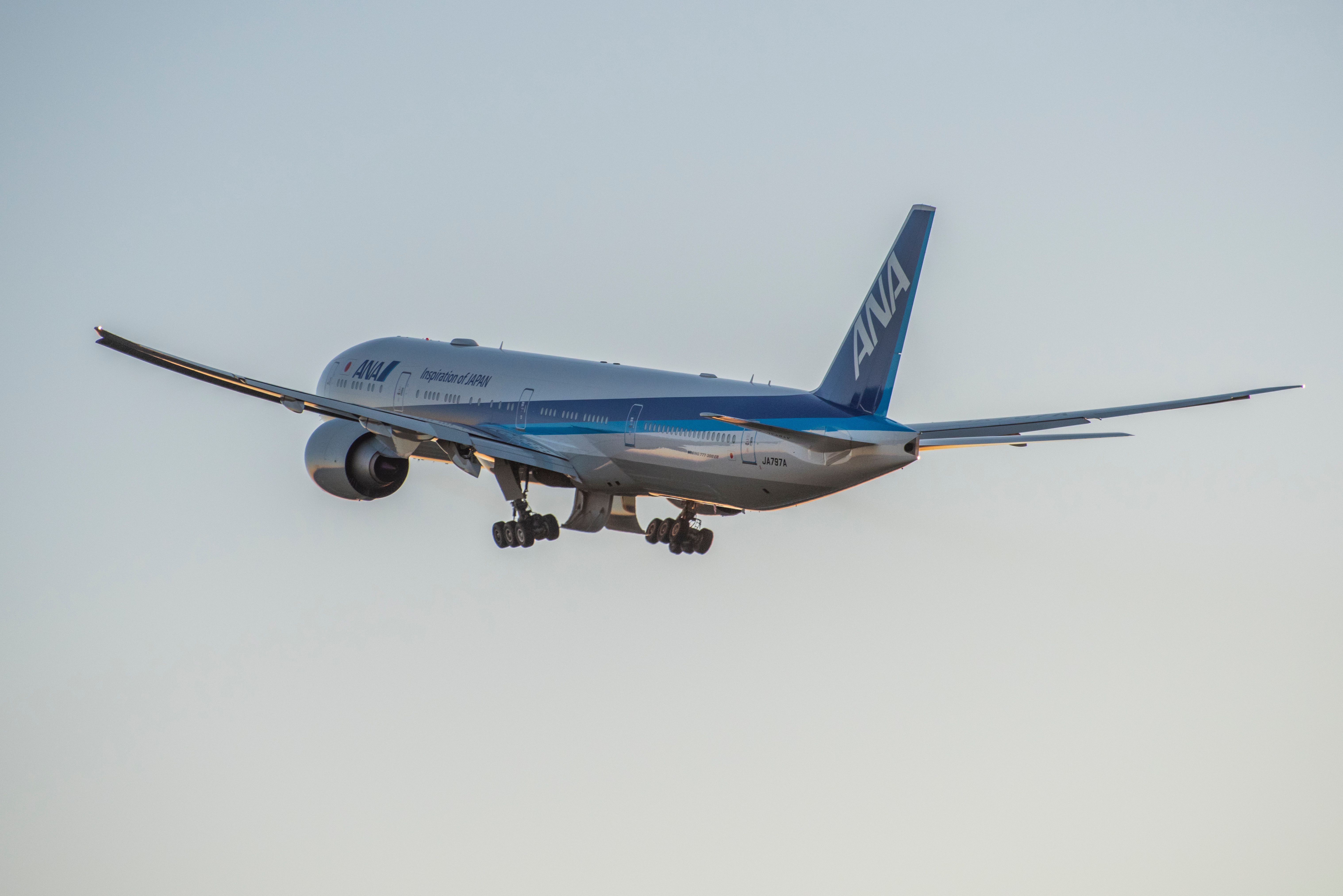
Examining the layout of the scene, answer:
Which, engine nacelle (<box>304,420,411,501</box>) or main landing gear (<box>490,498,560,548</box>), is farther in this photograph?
engine nacelle (<box>304,420,411,501</box>)

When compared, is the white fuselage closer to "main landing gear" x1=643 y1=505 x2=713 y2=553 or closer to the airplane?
the airplane

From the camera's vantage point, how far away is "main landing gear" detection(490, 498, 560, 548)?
41.5 m

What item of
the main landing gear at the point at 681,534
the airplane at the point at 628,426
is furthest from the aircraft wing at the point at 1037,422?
the main landing gear at the point at 681,534

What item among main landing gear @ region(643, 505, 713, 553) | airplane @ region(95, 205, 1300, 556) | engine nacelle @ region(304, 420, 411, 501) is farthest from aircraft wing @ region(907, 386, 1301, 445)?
engine nacelle @ region(304, 420, 411, 501)

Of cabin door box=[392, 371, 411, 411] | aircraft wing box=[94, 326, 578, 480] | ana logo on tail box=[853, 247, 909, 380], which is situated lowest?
aircraft wing box=[94, 326, 578, 480]

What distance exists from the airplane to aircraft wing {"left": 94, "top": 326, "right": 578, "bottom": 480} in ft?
0.16

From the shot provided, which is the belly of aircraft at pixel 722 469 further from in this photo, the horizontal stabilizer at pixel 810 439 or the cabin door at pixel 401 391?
the cabin door at pixel 401 391

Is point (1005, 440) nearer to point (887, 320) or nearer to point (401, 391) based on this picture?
point (887, 320)

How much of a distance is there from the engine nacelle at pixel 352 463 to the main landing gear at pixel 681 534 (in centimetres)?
791

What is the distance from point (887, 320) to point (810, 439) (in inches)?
108

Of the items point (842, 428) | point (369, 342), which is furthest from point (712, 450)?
point (369, 342)

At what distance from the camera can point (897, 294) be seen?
107 feet

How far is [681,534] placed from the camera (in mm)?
41594

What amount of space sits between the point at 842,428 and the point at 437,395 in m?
14.8
